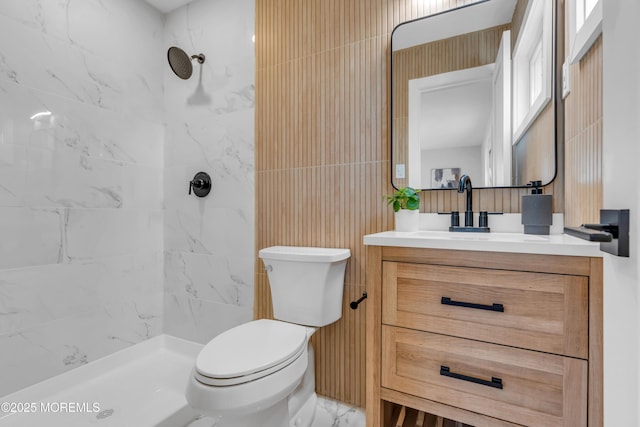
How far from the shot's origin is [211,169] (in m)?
1.96

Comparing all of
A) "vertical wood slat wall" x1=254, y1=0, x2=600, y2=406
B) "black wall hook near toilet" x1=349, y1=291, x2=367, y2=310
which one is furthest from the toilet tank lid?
"black wall hook near toilet" x1=349, y1=291, x2=367, y2=310

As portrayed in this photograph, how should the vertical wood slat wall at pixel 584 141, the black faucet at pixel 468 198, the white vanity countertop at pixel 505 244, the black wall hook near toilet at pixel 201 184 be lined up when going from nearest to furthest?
1. the white vanity countertop at pixel 505 244
2. the vertical wood slat wall at pixel 584 141
3. the black faucet at pixel 468 198
4. the black wall hook near toilet at pixel 201 184

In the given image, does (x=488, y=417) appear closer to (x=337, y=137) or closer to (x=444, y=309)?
(x=444, y=309)

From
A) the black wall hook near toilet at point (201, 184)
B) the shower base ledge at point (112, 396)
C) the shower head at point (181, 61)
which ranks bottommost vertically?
the shower base ledge at point (112, 396)

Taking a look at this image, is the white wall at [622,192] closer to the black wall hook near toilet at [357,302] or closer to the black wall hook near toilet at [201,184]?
the black wall hook near toilet at [357,302]

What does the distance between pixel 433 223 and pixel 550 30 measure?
86 cm

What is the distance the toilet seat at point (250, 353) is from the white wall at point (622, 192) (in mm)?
886

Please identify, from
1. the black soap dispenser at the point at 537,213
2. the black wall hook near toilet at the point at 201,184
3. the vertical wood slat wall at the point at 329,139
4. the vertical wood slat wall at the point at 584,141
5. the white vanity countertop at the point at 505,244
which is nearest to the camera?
the white vanity countertop at the point at 505,244

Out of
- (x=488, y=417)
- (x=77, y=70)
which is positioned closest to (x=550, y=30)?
(x=488, y=417)

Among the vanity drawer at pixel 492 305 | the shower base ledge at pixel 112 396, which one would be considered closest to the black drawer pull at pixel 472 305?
the vanity drawer at pixel 492 305

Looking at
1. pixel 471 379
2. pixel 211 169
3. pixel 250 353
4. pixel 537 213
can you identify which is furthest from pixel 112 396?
pixel 537 213

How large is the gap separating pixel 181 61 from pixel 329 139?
3.67ft

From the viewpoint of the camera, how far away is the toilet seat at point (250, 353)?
3.26ft

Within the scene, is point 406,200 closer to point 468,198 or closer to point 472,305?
point 468,198
